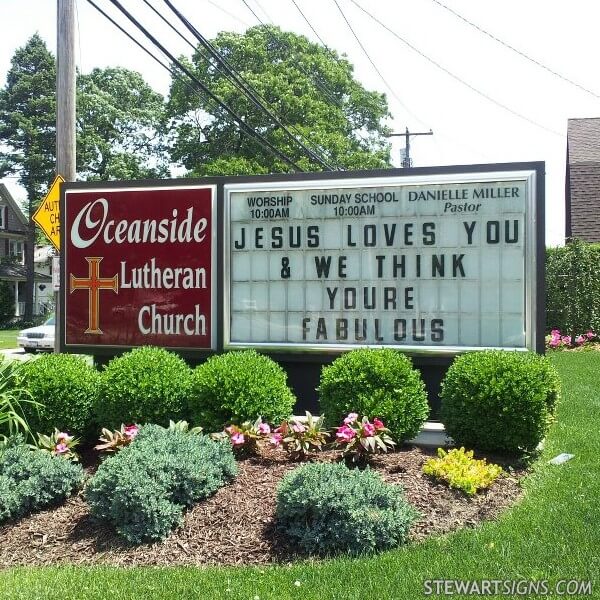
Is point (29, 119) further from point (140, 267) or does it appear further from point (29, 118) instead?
point (140, 267)

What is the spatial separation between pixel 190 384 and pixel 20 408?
5.67 ft

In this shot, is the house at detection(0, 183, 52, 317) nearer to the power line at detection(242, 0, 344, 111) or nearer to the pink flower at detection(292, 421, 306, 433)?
the power line at detection(242, 0, 344, 111)

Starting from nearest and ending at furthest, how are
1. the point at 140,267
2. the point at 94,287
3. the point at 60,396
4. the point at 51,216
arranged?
the point at 60,396, the point at 140,267, the point at 94,287, the point at 51,216

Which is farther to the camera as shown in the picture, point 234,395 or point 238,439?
point 234,395

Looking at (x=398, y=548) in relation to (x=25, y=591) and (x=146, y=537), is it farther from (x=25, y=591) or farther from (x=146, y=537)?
(x=25, y=591)

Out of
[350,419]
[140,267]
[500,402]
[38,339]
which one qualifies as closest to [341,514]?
[350,419]

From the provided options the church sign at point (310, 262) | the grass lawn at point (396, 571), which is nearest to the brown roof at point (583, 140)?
the church sign at point (310, 262)

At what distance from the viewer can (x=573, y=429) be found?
907 centimetres

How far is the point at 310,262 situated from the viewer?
920 centimetres

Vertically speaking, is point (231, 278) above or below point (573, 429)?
above

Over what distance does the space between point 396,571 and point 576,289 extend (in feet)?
57.1

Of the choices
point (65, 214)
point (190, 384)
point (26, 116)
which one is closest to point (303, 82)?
point (26, 116)

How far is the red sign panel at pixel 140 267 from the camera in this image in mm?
9570

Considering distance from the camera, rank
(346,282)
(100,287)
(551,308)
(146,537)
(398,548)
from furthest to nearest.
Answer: (551,308) → (100,287) → (346,282) → (146,537) → (398,548)
